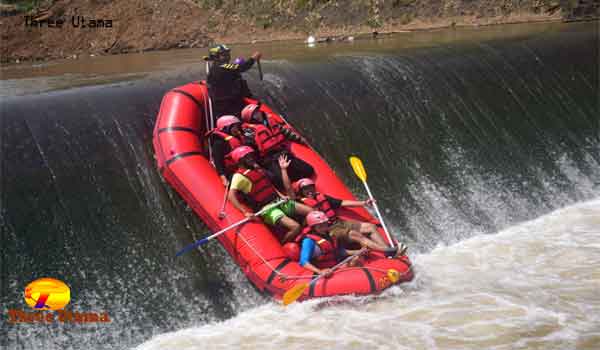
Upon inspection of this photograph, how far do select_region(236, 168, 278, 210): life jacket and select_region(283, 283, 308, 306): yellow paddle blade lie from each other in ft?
3.37

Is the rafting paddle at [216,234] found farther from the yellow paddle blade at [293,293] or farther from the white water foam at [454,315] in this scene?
the yellow paddle blade at [293,293]

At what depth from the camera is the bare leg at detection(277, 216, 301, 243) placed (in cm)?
520

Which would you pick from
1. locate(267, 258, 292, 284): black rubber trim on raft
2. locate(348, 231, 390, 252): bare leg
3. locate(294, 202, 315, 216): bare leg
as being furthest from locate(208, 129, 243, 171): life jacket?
locate(348, 231, 390, 252): bare leg

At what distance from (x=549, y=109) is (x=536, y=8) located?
7.29 metres

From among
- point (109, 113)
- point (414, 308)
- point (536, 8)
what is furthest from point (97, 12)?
point (414, 308)

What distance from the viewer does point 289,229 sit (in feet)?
17.2

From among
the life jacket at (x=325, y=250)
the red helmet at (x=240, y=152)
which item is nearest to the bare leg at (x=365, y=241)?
the life jacket at (x=325, y=250)

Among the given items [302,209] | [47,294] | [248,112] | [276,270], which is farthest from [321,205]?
[47,294]

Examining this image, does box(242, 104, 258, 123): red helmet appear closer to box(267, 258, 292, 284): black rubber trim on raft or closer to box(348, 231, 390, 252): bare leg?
box(348, 231, 390, 252): bare leg

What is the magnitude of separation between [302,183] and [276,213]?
401mm

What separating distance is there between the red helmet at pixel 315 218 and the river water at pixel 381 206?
0.74 metres

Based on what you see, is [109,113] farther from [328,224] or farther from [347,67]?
[347,67]

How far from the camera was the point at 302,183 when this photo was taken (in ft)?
17.9

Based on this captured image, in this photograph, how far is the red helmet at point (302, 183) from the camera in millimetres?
5414
